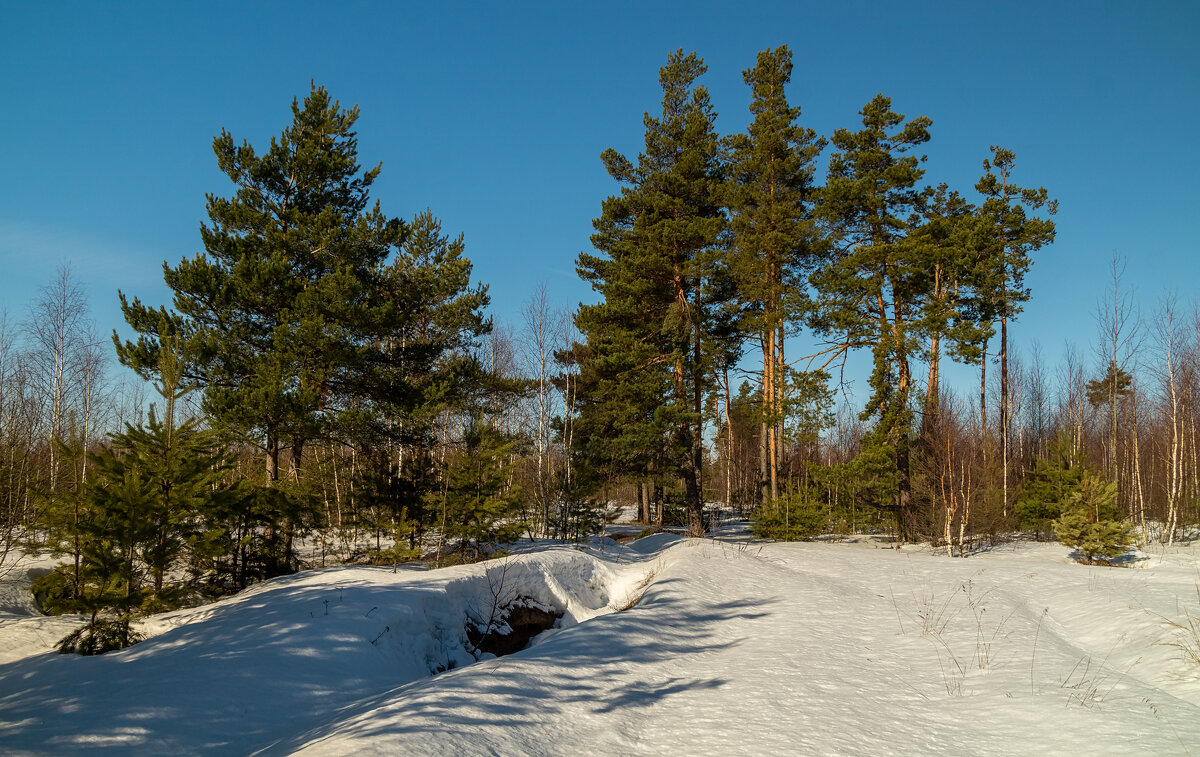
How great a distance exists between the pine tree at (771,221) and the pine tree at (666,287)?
1.40m

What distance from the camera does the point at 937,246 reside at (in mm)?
18000

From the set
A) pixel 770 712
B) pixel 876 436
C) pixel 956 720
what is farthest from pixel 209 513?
pixel 876 436

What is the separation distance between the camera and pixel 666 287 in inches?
806

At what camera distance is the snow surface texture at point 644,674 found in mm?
4625

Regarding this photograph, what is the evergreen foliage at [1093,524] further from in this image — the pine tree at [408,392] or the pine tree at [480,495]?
the pine tree at [408,392]

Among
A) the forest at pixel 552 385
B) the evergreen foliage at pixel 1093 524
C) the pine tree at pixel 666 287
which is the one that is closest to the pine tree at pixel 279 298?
the forest at pixel 552 385

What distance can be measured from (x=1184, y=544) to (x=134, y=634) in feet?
89.8

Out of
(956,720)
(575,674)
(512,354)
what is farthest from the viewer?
(512,354)

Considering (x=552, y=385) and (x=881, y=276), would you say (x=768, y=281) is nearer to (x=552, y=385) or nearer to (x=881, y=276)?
(x=881, y=276)

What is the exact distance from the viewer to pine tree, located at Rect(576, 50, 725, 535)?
62.9ft

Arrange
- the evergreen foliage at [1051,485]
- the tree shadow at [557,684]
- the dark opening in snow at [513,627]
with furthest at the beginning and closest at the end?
the evergreen foliage at [1051,485] → the dark opening in snow at [513,627] → the tree shadow at [557,684]

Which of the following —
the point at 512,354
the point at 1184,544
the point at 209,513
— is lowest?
the point at 1184,544

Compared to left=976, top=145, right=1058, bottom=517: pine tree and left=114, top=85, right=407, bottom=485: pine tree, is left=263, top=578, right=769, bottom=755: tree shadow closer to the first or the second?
left=114, top=85, right=407, bottom=485: pine tree

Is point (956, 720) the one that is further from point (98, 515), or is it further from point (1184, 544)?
point (1184, 544)
